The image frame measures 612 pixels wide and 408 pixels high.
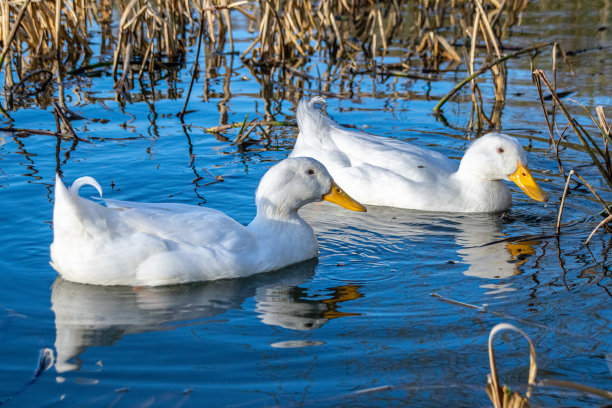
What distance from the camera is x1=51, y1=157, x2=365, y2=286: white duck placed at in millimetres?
4781

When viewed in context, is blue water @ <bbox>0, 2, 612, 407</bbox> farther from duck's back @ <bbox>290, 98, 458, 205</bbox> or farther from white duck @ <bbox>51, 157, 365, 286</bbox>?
duck's back @ <bbox>290, 98, 458, 205</bbox>

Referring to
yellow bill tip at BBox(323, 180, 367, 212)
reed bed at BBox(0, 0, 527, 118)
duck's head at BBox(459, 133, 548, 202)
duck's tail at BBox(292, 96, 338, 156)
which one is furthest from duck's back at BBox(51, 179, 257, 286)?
reed bed at BBox(0, 0, 527, 118)

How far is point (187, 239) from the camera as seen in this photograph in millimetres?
5012

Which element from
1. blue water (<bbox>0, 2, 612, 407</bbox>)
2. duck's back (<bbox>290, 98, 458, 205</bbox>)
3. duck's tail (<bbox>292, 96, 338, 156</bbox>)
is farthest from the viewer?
duck's tail (<bbox>292, 96, 338, 156</bbox>)

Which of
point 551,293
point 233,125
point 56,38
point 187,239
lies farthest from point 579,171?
point 56,38

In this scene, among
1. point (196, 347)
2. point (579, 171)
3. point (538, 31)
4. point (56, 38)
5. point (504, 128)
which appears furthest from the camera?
point (538, 31)

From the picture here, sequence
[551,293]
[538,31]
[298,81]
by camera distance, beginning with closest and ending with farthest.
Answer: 1. [551,293]
2. [298,81]
3. [538,31]

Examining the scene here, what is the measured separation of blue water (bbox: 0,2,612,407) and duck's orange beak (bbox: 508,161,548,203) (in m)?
0.21

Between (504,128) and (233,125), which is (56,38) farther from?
(504,128)

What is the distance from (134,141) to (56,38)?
122 inches

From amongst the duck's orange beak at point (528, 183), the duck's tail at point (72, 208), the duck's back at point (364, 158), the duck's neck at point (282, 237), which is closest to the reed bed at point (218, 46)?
the duck's back at point (364, 158)

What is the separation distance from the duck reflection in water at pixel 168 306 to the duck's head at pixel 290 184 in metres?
0.52

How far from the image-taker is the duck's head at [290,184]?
5492mm

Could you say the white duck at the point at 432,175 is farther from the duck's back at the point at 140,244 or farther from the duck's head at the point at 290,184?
the duck's back at the point at 140,244
